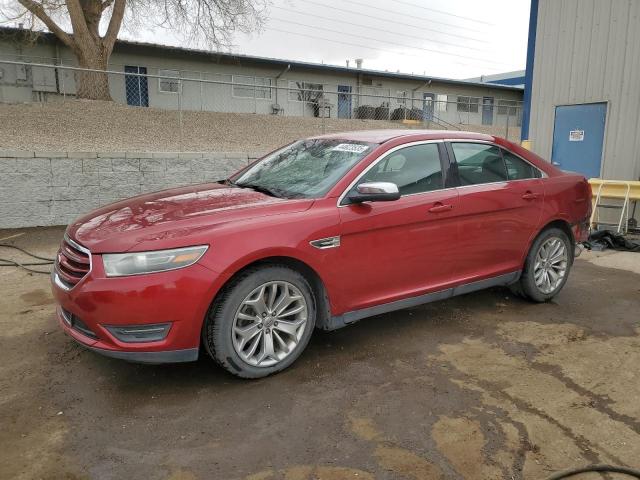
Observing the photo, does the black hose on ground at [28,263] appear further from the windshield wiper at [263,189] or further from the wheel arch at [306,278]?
the wheel arch at [306,278]

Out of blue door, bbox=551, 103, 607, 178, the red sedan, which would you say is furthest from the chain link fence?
the red sedan

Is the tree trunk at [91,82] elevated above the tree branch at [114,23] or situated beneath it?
situated beneath

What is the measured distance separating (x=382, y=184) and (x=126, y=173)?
Answer: 20.6 feet

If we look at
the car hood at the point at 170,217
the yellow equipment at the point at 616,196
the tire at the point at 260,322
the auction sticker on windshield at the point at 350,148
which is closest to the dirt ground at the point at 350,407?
the tire at the point at 260,322

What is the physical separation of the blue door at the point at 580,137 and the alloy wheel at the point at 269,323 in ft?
26.3

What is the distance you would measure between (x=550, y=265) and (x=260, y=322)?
3.11m

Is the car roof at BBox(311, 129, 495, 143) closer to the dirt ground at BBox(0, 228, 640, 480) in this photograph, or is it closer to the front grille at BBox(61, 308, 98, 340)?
the dirt ground at BBox(0, 228, 640, 480)

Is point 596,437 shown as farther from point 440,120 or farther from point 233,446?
point 440,120

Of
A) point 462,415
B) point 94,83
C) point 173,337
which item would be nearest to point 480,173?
point 462,415

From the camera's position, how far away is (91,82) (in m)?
15.1

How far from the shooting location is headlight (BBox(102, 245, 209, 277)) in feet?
9.38

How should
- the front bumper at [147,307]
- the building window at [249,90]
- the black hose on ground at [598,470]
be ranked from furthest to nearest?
the building window at [249,90] < the front bumper at [147,307] < the black hose on ground at [598,470]

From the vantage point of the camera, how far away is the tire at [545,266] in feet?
15.4

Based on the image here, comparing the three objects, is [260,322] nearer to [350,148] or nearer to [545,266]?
[350,148]
